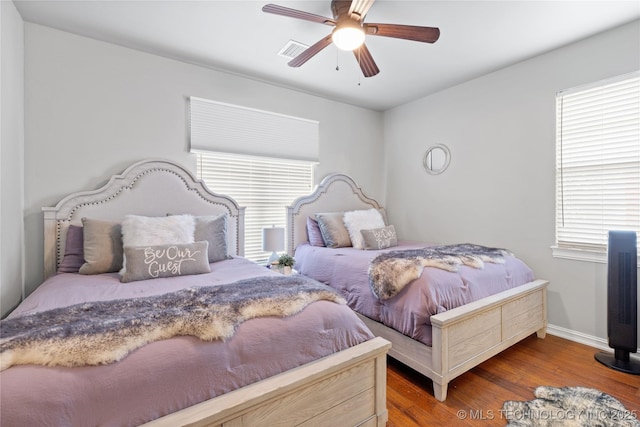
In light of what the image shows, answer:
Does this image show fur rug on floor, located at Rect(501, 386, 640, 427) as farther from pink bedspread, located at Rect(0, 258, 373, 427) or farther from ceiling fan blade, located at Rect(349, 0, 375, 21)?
ceiling fan blade, located at Rect(349, 0, 375, 21)

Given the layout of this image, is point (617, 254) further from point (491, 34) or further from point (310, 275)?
point (310, 275)

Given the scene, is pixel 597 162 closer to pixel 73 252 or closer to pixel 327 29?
pixel 327 29

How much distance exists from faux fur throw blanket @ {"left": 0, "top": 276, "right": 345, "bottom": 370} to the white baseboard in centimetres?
252

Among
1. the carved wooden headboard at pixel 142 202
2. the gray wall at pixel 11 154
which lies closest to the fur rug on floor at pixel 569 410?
the carved wooden headboard at pixel 142 202

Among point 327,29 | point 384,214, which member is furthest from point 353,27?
point 384,214

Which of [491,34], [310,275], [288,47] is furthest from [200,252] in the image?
[491,34]

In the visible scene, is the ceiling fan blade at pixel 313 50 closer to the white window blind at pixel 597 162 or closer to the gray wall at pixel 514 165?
the gray wall at pixel 514 165

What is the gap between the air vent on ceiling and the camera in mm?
2563

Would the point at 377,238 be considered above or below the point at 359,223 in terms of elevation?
below

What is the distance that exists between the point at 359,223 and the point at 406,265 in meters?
1.40

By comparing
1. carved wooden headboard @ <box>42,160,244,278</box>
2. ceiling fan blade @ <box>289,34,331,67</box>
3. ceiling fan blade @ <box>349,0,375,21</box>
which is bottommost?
carved wooden headboard @ <box>42,160,244,278</box>

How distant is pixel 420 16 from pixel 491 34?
0.72 m

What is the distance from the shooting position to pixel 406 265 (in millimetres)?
2027

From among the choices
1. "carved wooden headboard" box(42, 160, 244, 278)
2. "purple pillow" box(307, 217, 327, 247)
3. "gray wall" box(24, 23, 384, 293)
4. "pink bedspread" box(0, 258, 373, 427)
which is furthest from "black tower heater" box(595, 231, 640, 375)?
"gray wall" box(24, 23, 384, 293)
